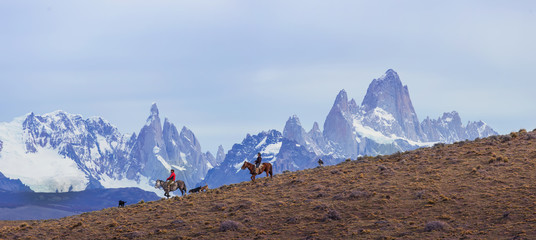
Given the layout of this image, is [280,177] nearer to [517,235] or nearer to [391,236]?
[391,236]

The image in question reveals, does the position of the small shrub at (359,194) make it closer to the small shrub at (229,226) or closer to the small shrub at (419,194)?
the small shrub at (419,194)

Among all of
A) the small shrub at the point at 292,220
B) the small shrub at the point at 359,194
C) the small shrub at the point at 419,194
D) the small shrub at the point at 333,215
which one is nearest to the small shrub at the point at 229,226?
the small shrub at the point at 292,220

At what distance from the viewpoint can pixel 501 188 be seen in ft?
172

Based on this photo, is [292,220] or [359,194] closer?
[292,220]

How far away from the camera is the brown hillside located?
149 ft

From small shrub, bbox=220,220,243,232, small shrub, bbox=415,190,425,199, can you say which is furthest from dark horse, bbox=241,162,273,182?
small shrub, bbox=415,190,425,199

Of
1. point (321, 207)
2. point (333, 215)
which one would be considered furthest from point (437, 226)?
point (321, 207)

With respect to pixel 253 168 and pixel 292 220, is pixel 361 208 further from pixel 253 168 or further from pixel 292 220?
pixel 253 168

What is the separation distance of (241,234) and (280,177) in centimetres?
2244

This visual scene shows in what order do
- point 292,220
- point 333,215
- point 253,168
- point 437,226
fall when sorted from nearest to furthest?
point 437,226 < point 333,215 < point 292,220 < point 253,168

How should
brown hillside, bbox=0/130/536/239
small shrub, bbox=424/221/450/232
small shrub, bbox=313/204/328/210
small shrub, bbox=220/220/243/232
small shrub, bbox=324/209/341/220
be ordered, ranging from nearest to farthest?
small shrub, bbox=424/221/450/232, brown hillside, bbox=0/130/536/239, small shrub, bbox=324/209/341/220, small shrub, bbox=220/220/243/232, small shrub, bbox=313/204/328/210

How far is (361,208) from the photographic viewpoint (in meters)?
51.2

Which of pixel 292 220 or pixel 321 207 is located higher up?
pixel 321 207

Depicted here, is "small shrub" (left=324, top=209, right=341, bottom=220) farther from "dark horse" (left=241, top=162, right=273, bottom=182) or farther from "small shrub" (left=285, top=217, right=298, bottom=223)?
"dark horse" (left=241, top=162, right=273, bottom=182)
